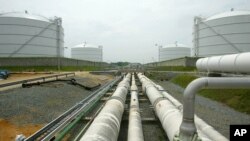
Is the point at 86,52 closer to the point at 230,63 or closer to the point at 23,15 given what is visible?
the point at 23,15

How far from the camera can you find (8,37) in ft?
200

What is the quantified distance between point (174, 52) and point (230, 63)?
80.6 metres

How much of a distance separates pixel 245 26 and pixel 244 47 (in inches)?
180

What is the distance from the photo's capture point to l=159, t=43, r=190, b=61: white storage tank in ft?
343

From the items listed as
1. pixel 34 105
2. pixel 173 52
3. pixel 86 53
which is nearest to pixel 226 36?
pixel 173 52

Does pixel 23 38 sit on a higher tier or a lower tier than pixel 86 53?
Answer: higher

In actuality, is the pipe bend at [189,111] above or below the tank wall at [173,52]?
below

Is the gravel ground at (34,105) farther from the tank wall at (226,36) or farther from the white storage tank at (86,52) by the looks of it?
the white storage tank at (86,52)

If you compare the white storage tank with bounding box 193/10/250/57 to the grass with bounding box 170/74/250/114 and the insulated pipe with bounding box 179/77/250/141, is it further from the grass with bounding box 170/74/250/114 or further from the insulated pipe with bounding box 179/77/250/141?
the insulated pipe with bounding box 179/77/250/141

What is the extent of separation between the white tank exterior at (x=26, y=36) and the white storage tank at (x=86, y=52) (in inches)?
1573

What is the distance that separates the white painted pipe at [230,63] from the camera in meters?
23.4

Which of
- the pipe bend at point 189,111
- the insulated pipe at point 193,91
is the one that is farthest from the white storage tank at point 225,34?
the pipe bend at point 189,111

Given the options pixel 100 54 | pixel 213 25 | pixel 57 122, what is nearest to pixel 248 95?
pixel 57 122

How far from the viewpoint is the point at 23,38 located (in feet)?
203
